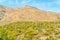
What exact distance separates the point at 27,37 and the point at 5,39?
30.5 metres

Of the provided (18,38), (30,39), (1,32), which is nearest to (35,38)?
(30,39)

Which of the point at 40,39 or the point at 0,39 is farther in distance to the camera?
the point at 40,39

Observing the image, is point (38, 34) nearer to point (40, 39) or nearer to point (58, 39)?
point (40, 39)

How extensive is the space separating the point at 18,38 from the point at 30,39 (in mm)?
5141

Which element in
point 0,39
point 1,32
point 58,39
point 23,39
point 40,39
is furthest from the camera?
point 23,39

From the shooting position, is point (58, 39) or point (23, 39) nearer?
point (58, 39)

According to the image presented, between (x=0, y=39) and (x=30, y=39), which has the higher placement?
(x=0, y=39)

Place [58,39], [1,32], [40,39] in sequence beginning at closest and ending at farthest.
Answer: [1,32]
[58,39]
[40,39]

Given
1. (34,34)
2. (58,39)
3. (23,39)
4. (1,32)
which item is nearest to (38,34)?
(34,34)

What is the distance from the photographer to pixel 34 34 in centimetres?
7088

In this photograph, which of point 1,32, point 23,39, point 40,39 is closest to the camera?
point 1,32

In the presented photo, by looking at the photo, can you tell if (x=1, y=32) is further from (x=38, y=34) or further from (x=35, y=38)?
(x=38, y=34)

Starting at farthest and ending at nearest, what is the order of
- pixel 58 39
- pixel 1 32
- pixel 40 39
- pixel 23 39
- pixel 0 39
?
pixel 23 39 < pixel 40 39 < pixel 58 39 < pixel 1 32 < pixel 0 39

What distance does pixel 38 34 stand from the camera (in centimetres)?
7175
